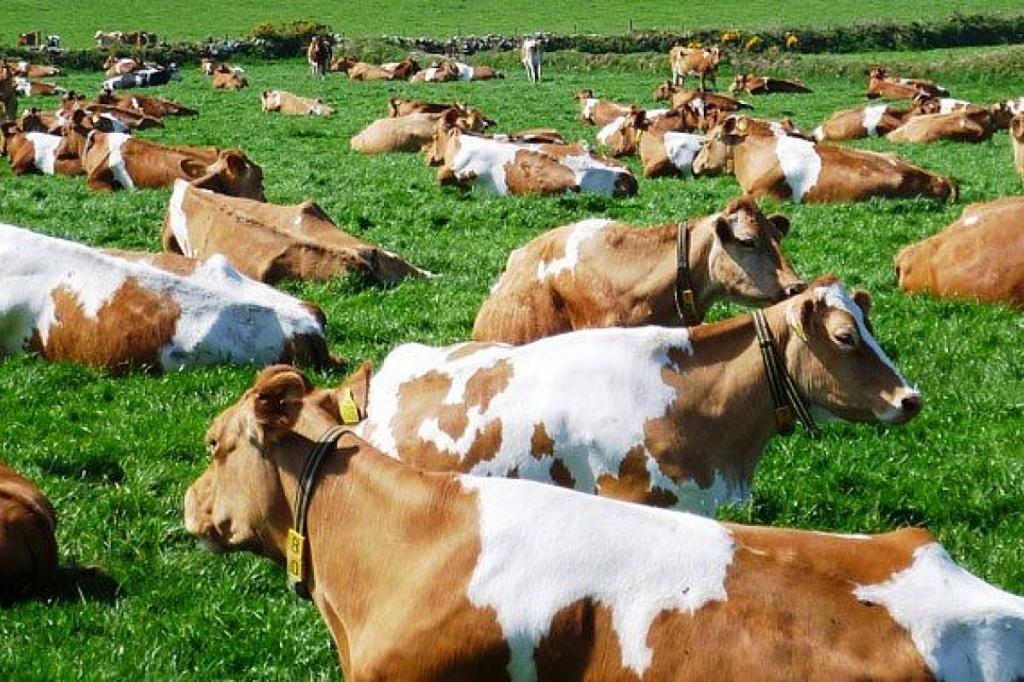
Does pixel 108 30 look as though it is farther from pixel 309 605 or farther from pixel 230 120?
pixel 309 605

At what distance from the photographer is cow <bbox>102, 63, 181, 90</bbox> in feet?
151

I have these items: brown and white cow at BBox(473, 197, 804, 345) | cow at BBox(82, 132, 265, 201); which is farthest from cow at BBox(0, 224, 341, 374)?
cow at BBox(82, 132, 265, 201)

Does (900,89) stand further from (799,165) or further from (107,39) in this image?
(107,39)

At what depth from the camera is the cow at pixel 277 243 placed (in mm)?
13172

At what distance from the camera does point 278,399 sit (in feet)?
16.4

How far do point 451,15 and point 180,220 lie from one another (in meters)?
64.5

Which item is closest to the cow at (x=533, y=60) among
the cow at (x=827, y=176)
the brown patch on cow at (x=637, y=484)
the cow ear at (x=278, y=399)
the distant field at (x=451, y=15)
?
the distant field at (x=451, y=15)

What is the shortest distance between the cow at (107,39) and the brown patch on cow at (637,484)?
54.7 metres

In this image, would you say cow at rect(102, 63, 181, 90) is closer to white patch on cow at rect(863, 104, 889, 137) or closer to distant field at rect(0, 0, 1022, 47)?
distant field at rect(0, 0, 1022, 47)

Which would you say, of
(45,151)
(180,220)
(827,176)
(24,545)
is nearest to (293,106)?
(45,151)

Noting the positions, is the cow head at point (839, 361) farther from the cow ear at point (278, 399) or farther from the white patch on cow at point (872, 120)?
the white patch on cow at point (872, 120)

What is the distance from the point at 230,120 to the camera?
32.8 m

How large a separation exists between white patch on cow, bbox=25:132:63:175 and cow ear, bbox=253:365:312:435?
1926cm

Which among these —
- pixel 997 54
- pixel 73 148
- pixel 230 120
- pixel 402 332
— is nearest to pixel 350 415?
pixel 402 332
